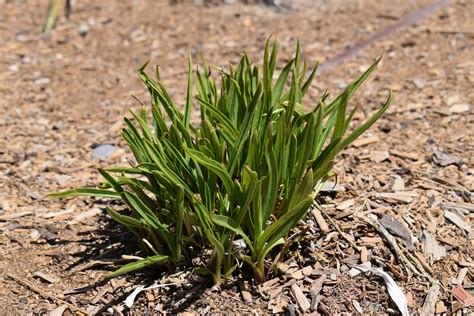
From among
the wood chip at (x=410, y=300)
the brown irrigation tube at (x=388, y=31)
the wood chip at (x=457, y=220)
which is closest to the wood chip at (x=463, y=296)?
the wood chip at (x=410, y=300)

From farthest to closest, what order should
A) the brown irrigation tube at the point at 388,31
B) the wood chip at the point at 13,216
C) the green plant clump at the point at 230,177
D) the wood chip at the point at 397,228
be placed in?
the brown irrigation tube at the point at 388,31
the wood chip at the point at 13,216
the wood chip at the point at 397,228
the green plant clump at the point at 230,177

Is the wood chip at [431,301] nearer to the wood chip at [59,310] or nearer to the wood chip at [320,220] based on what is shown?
the wood chip at [320,220]

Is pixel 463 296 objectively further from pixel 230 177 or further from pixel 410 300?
pixel 230 177

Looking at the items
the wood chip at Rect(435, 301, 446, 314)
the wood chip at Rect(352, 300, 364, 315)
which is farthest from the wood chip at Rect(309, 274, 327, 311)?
the wood chip at Rect(435, 301, 446, 314)

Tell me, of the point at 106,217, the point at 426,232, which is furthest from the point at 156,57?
the point at 426,232

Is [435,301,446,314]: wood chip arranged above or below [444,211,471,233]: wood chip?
below

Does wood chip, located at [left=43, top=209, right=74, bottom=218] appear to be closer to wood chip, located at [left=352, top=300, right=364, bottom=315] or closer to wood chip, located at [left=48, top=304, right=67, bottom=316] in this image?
wood chip, located at [left=48, top=304, right=67, bottom=316]

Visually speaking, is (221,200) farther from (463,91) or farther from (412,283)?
(463,91)
